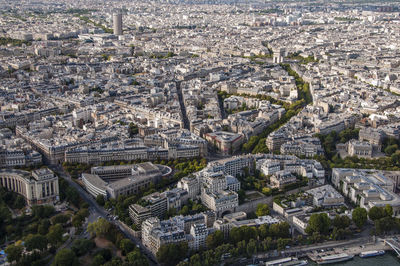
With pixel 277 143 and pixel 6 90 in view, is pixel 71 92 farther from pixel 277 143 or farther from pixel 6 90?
pixel 277 143

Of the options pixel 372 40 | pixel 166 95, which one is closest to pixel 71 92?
pixel 166 95

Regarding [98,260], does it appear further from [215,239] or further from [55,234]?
[215,239]

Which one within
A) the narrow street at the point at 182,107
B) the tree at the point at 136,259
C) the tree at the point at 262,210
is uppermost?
the narrow street at the point at 182,107

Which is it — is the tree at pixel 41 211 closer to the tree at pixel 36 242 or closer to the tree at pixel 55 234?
the tree at pixel 55 234

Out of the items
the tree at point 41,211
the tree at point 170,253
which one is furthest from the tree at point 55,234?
the tree at point 170,253

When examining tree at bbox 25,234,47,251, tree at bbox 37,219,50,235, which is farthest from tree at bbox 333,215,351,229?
tree at bbox 37,219,50,235

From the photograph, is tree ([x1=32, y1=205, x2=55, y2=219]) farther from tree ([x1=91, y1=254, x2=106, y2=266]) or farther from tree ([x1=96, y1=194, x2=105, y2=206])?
tree ([x1=91, y1=254, x2=106, y2=266])

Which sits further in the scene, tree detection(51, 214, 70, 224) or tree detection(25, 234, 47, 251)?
tree detection(51, 214, 70, 224)
